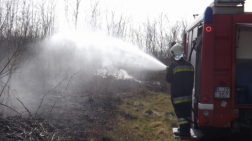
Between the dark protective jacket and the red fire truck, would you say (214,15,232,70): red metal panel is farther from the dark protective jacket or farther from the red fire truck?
the dark protective jacket

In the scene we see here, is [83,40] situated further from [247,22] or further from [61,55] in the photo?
[247,22]

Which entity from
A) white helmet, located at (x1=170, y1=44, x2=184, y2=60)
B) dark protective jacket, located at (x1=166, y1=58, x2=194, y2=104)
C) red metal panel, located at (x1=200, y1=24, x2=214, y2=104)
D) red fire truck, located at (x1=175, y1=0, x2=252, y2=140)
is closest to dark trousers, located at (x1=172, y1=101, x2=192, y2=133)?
dark protective jacket, located at (x1=166, y1=58, x2=194, y2=104)

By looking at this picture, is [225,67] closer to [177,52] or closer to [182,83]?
[182,83]

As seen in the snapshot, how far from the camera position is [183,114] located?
4453 mm

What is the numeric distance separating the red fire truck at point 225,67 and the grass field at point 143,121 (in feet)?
6.84

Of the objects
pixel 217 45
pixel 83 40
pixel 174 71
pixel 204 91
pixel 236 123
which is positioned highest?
pixel 83 40

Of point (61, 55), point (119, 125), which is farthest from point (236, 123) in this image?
point (61, 55)

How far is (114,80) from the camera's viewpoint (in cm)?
1320

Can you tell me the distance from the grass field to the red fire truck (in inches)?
82.1

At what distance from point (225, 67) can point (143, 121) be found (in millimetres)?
3950

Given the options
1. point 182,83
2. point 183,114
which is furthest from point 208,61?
point 183,114

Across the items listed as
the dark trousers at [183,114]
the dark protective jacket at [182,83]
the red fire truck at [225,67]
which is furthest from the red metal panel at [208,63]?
the dark trousers at [183,114]

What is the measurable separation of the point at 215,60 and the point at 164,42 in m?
20.3

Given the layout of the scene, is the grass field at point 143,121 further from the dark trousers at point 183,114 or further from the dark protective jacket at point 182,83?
the dark protective jacket at point 182,83
